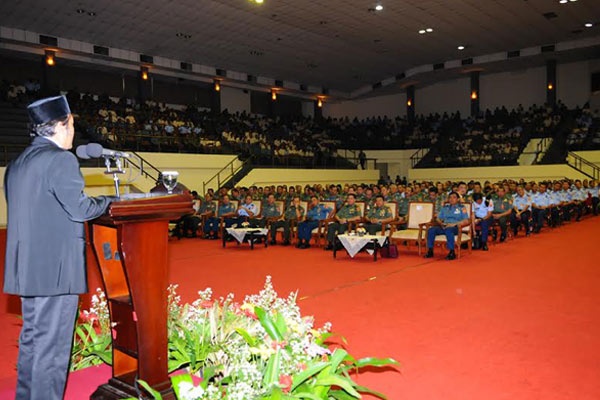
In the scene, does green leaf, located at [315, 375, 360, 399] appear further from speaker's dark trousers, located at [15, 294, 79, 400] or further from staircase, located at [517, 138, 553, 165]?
staircase, located at [517, 138, 553, 165]

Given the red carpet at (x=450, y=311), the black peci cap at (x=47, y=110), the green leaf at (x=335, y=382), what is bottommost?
the red carpet at (x=450, y=311)

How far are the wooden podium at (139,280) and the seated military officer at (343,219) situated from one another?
21.2 feet

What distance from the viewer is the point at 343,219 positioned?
9.23 m

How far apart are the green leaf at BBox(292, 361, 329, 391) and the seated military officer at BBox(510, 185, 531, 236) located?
8.94 m

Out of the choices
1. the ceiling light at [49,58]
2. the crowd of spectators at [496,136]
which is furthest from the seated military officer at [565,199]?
the ceiling light at [49,58]

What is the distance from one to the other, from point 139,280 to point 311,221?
24.8 ft

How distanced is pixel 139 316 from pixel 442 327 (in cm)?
276

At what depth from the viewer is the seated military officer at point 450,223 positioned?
7652 millimetres

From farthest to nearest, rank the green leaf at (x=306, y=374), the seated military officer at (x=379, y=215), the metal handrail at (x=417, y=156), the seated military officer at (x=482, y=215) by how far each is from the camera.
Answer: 1. the metal handrail at (x=417, y=156)
2. the seated military officer at (x=379, y=215)
3. the seated military officer at (x=482, y=215)
4. the green leaf at (x=306, y=374)

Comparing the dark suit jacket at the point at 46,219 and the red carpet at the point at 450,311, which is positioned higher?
the dark suit jacket at the point at 46,219

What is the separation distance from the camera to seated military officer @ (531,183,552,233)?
10.9 meters

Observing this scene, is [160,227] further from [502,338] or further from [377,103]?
[377,103]

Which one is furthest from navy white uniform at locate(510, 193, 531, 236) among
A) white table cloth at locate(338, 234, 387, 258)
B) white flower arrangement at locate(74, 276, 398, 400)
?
white flower arrangement at locate(74, 276, 398, 400)

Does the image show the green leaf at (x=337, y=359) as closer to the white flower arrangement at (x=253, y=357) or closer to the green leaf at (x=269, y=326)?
the white flower arrangement at (x=253, y=357)
